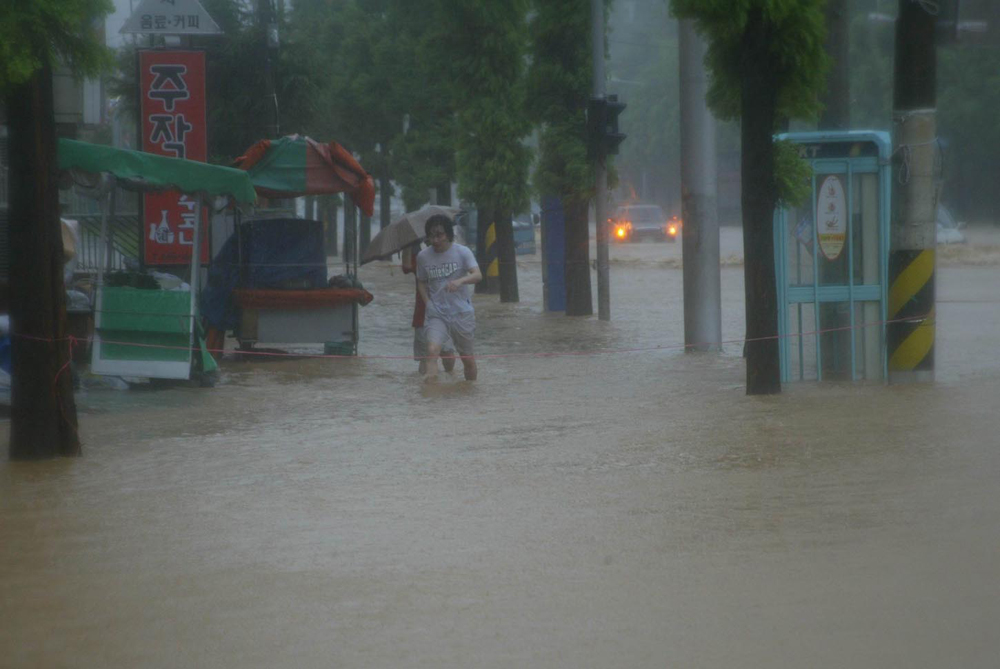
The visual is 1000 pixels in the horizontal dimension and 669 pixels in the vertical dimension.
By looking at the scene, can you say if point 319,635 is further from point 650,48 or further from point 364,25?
point 650,48

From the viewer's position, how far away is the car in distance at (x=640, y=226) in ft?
190

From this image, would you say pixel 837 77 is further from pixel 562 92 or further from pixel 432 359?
pixel 562 92

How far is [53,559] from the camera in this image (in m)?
6.81

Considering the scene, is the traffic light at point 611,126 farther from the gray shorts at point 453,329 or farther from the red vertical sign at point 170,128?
the gray shorts at point 453,329

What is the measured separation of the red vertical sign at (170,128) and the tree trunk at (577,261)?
6699mm

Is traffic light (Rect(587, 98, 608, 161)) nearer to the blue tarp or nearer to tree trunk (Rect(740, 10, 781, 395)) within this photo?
the blue tarp

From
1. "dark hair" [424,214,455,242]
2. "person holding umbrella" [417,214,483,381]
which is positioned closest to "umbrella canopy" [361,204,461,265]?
"dark hair" [424,214,455,242]

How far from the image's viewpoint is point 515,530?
719 centimetres

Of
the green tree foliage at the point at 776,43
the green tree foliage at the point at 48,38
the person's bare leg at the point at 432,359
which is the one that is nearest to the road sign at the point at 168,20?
the person's bare leg at the point at 432,359

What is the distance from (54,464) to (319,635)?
4348 millimetres

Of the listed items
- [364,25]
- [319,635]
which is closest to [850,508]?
[319,635]

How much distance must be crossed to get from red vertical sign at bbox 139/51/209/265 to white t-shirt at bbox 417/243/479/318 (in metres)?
4.95

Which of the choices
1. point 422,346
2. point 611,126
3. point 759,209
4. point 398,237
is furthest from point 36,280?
point 611,126

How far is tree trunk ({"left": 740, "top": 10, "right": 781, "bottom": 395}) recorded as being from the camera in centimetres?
1150
